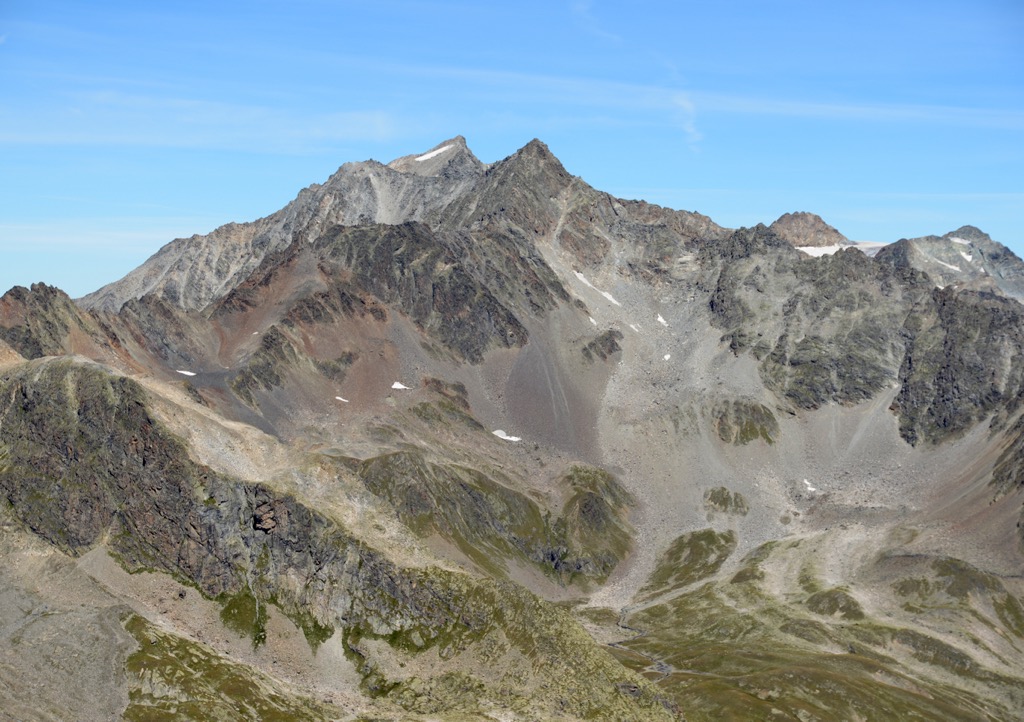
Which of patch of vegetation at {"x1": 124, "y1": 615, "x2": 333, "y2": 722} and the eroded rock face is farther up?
the eroded rock face

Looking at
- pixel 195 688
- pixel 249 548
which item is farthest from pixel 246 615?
pixel 195 688

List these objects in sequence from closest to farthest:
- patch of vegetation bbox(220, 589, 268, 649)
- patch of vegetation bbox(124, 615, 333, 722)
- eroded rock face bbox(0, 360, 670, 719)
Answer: patch of vegetation bbox(124, 615, 333, 722) < patch of vegetation bbox(220, 589, 268, 649) < eroded rock face bbox(0, 360, 670, 719)

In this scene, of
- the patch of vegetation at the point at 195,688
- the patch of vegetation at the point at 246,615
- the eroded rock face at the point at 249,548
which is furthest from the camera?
the eroded rock face at the point at 249,548

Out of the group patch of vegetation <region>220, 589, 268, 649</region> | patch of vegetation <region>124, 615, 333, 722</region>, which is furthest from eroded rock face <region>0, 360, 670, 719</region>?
patch of vegetation <region>124, 615, 333, 722</region>

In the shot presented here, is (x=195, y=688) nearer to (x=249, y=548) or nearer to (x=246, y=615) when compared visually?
(x=246, y=615)

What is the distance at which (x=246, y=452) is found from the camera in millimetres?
179375

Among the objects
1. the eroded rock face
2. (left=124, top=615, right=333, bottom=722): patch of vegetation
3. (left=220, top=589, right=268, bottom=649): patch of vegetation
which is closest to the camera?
(left=124, top=615, right=333, bottom=722): patch of vegetation

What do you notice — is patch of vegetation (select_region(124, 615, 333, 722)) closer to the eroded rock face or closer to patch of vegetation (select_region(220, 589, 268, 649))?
patch of vegetation (select_region(220, 589, 268, 649))

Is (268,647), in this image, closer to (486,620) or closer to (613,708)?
(486,620)

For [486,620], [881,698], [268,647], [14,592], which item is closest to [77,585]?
[14,592]

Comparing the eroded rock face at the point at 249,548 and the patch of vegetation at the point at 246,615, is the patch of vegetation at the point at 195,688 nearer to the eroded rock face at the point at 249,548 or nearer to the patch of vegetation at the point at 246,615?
the patch of vegetation at the point at 246,615

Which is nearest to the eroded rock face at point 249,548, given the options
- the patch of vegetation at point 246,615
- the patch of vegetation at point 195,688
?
the patch of vegetation at point 246,615

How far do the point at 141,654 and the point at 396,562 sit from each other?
42717 millimetres

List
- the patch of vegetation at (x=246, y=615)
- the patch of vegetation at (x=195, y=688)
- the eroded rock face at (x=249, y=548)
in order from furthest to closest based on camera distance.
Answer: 1. the eroded rock face at (x=249, y=548)
2. the patch of vegetation at (x=246, y=615)
3. the patch of vegetation at (x=195, y=688)
